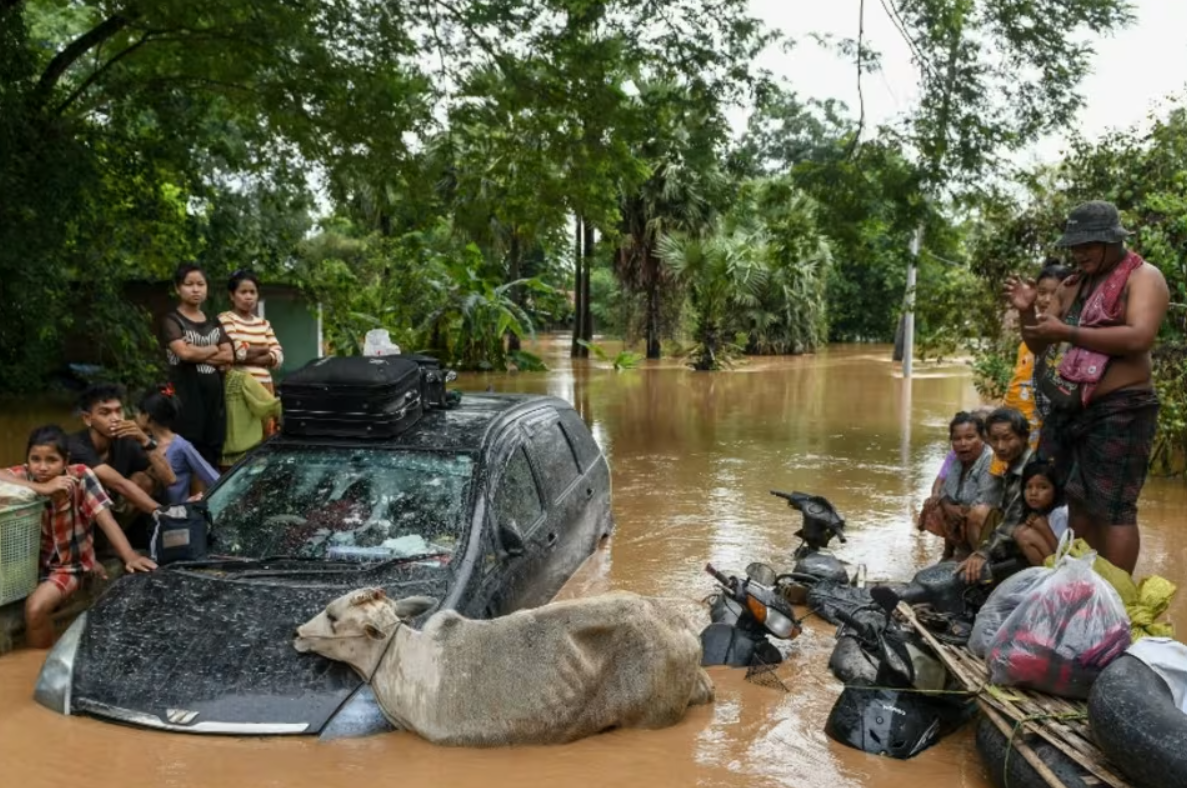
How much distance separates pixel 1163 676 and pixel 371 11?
10.4 meters

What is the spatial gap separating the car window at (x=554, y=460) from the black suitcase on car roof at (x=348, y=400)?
92cm

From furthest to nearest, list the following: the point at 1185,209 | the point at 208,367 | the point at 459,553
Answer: the point at 1185,209 → the point at 208,367 → the point at 459,553

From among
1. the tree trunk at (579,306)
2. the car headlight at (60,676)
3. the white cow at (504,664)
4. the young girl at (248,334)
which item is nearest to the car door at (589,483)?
the young girl at (248,334)

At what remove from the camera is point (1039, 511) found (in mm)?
5477

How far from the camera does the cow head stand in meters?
4.18

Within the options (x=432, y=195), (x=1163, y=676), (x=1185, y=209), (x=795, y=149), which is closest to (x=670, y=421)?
(x=432, y=195)

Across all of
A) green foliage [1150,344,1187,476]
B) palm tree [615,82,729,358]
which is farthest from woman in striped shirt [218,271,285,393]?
palm tree [615,82,729,358]

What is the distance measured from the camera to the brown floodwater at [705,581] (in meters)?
3.96

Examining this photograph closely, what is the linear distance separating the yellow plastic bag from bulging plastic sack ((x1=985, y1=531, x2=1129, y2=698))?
0.20 metres

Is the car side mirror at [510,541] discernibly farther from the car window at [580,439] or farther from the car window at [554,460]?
the car window at [580,439]

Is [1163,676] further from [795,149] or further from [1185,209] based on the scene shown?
[795,149]

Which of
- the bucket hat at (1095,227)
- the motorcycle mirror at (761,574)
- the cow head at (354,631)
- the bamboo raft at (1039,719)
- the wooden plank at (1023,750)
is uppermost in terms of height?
the bucket hat at (1095,227)

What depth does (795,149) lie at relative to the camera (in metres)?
59.0

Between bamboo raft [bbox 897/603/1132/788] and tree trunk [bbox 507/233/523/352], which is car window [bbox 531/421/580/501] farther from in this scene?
tree trunk [bbox 507/233/523/352]
